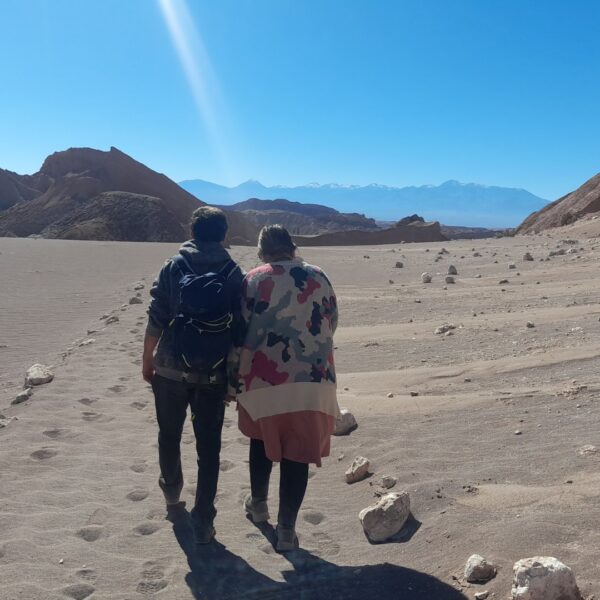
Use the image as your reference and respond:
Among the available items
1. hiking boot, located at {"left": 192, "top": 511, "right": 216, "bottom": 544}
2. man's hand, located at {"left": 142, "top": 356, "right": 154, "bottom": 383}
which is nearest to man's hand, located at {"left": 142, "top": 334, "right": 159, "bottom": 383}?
man's hand, located at {"left": 142, "top": 356, "right": 154, "bottom": 383}

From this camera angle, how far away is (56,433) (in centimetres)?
494

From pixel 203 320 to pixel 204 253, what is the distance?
353mm

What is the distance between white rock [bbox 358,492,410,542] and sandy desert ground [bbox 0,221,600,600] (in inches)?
2.8

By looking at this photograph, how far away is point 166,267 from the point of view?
323 centimetres

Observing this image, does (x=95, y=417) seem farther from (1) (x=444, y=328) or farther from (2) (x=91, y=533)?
(1) (x=444, y=328)

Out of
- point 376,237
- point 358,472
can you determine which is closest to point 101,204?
point 376,237

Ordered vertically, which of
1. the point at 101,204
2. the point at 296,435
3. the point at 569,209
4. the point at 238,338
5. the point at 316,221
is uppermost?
the point at 316,221

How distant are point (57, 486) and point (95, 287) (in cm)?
1261

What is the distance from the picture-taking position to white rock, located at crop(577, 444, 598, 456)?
11.8 ft

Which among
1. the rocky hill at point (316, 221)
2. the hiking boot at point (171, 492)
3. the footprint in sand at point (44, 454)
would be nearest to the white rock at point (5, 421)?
the footprint in sand at point (44, 454)

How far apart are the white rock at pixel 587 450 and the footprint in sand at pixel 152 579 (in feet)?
7.69

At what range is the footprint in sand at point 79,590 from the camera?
114 inches

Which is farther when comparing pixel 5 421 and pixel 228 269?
pixel 5 421

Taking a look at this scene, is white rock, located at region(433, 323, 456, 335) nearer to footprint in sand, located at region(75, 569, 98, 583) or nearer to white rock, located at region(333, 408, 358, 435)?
white rock, located at region(333, 408, 358, 435)
